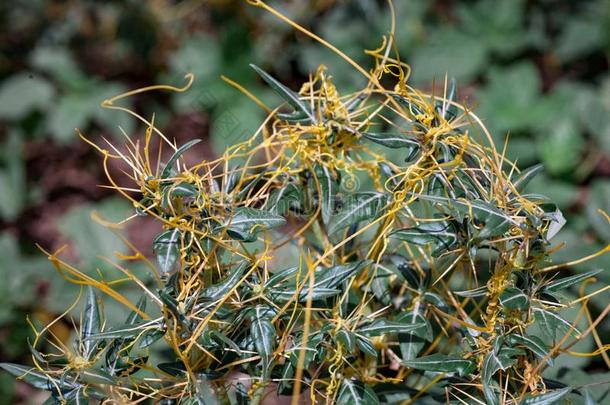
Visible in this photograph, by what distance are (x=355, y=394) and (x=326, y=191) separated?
0.23 metres

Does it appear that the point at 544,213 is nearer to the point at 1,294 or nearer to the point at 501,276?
the point at 501,276

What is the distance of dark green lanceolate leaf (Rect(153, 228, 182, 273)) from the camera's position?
815mm

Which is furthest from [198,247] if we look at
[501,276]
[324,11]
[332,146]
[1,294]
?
[324,11]

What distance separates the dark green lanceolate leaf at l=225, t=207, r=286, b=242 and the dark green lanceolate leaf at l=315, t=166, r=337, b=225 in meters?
0.08

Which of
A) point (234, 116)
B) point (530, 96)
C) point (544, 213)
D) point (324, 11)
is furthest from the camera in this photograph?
point (324, 11)

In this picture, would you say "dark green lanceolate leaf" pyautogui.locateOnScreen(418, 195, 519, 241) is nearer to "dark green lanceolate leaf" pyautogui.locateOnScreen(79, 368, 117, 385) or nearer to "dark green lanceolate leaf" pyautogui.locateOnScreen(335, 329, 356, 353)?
"dark green lanceolate leaf" pyautogui.locateOnScreen(335, 329, 356, 353)

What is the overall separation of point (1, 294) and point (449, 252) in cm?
116

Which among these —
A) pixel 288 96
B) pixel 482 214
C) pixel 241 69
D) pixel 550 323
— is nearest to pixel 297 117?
pixel 288 96

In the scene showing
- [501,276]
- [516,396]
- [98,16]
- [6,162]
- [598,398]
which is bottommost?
[6,162]

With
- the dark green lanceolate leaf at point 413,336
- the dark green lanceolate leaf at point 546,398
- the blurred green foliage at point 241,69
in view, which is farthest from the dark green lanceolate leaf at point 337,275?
the blurred green foliage at point 241,69

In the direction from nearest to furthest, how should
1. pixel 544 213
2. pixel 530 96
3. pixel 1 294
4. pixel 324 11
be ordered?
pixel 544 213 < pixel 1 294 < pixel 530 96 < pixel 324 11

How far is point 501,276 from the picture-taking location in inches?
32.3

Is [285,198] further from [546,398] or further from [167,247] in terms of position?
[546,398]

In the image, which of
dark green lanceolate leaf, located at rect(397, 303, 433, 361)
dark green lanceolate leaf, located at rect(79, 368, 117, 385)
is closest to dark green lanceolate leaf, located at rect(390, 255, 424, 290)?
dark green lanceolate leaf, located at rect(397, 303, 433, 361)
